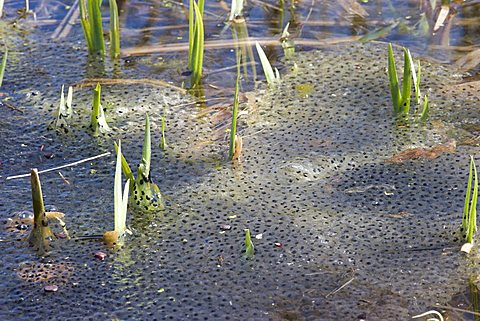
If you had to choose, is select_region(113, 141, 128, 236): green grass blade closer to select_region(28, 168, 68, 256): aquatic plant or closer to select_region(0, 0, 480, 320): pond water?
select_region(0, 0, 480, 320): pond water

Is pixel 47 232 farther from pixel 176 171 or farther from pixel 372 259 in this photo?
pixel 372 259

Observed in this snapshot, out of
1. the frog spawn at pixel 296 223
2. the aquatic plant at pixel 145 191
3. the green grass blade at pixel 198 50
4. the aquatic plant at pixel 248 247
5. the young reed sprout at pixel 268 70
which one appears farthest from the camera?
the young reed sprout at pixel 268 70

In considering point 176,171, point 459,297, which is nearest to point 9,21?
point 176,171

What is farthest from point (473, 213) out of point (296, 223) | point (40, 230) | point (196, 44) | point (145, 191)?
point (196, 44)

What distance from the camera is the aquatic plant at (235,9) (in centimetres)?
332

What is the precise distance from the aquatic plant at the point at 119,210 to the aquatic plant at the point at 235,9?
4.53 feet

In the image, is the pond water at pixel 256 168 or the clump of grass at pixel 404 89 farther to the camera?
the clump of grass at pixel 404 89

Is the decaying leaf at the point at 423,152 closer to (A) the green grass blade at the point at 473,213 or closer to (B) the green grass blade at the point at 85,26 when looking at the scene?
(A) the green grass blade at the point at 473,213

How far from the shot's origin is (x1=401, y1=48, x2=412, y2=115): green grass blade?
2.55 meters

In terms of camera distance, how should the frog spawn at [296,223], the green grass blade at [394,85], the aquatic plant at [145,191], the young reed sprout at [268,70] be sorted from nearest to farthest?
the frog spawn at [296,223] → the aquatic plant at [145,191] → the green grass blade at [394,85] → the young reed sprout at [268,70]

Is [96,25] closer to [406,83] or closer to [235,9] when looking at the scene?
[235,9]

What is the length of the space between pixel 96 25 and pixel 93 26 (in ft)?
0.05

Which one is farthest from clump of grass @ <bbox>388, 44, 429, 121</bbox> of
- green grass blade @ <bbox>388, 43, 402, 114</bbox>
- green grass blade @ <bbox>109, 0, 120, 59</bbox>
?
green grass blade @ <bbox>109, 0, 120, 59</bbox>

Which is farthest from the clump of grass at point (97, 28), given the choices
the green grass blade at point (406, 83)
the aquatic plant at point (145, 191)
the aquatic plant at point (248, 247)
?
the aquatic plant at point (248, 247)
